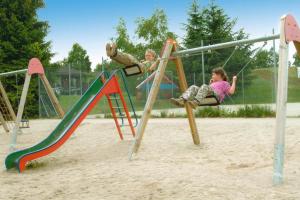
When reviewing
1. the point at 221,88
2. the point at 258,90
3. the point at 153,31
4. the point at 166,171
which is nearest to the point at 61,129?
the point at 166,171

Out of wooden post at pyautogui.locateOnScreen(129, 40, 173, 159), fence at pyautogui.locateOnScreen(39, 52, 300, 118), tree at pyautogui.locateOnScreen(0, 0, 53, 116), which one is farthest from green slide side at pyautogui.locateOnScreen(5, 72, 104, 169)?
tree at pyautogui.locateOnScreen(0, 0, 53, 116)

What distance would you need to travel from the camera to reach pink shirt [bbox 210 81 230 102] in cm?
604

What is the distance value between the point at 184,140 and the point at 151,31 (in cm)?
2825

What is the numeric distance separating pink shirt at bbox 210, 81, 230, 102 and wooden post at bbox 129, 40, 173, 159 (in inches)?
31.8

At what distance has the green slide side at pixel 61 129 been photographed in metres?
5.40

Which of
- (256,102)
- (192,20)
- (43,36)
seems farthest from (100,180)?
(43,36)

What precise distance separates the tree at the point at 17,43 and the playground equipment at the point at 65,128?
13067 millimetres

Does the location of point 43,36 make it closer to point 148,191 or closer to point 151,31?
point 151,31

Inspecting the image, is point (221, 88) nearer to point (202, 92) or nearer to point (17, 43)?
point (202, 92)

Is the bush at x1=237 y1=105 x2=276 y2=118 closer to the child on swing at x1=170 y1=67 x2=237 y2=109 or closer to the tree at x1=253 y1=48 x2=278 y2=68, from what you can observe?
the tree at x1=253 y1=48 x2=278 y2=68

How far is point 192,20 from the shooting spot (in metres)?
19.0

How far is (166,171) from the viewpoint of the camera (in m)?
4.61

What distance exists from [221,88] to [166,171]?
1988 mm

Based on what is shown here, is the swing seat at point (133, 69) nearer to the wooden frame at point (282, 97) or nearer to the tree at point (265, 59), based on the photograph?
the wooden frame at point (282, 97)
